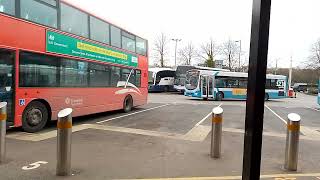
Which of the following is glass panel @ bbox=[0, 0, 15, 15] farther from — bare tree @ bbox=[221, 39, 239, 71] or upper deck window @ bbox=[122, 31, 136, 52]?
bare tree @ bbox=[221, 39, 239, 71]

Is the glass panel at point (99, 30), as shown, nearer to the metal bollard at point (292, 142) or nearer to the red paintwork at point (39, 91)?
the red paintwork at point (39, 91)

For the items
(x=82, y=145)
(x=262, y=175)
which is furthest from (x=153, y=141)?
(x=262, y=175)

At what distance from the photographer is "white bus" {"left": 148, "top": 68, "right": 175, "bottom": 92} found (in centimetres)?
4500

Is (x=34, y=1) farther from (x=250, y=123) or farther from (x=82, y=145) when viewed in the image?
(x=250, y=123)

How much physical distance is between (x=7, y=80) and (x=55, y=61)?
2.15m

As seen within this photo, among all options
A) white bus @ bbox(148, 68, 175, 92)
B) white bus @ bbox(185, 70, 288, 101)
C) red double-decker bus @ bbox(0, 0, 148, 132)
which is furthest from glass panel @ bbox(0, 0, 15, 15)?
white bus @ bbox(148, 68, 175, 92)

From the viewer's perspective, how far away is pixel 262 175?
21.4 ft

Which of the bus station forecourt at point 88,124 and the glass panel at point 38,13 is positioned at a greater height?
the glass panel at point 38,13

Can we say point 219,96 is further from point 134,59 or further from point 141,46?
point 134,59

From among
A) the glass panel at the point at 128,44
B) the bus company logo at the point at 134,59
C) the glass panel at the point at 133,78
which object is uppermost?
the glass panel at the point at 128,44

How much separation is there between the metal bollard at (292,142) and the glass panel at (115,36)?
9795 mm

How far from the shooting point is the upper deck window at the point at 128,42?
16391mm

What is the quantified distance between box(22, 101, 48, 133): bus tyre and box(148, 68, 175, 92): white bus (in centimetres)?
3366

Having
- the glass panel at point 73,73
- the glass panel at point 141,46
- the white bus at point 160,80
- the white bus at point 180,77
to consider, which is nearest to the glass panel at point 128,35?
the glass panel at point 141,46
